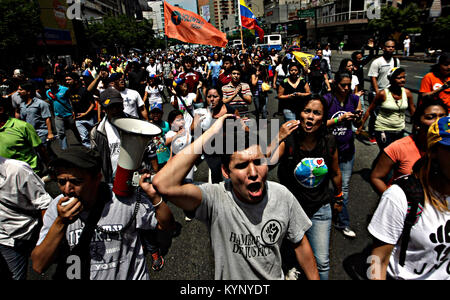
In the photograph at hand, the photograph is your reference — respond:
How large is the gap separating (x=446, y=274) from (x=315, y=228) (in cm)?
108

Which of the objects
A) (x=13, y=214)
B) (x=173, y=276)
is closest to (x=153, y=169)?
(x=173, y=276)

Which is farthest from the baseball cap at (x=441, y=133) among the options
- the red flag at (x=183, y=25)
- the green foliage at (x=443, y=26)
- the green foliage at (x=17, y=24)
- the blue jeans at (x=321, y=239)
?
the green foliage at (x=443, y=26)

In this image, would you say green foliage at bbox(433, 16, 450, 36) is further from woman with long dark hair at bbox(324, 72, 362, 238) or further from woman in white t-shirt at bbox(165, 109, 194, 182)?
woman in white t-shirt at bbox(165, 109, 194, 182)

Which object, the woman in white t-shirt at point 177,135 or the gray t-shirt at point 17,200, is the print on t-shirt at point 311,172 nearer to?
the woman in white t-shirt at point 177,135

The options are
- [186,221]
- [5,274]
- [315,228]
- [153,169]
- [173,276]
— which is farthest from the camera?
[186,221]

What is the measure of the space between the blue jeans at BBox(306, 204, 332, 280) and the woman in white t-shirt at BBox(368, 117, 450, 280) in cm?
89

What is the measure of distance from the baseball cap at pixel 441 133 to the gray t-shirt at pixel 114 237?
1823mm

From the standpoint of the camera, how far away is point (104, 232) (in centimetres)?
181

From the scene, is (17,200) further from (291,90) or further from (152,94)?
(152,94)

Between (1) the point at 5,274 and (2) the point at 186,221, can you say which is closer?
(1) the point at 5,274

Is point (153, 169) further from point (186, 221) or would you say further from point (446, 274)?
point (446, 274)

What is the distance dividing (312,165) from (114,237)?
175 cm

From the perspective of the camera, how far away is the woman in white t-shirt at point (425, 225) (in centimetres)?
157

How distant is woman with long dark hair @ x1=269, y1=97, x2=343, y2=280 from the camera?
258 cm
